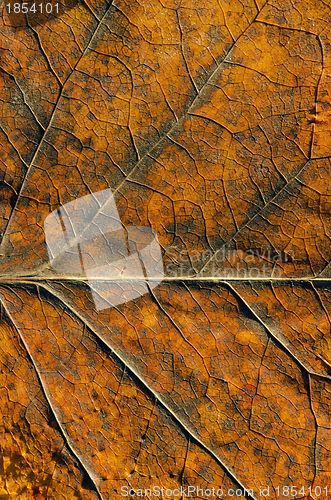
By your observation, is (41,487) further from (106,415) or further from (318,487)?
(318,487)

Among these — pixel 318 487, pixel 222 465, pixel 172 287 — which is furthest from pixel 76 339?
pixel 318 487

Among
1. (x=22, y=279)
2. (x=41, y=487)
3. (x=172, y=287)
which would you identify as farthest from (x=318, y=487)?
(x=22, y=279)

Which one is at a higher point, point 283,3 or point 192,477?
point 283,3

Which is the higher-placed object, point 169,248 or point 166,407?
point 169,248

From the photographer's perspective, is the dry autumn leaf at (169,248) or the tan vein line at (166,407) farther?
the tan vein line at (166,407)

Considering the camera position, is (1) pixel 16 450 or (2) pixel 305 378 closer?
Result: (2) pixel 305 378

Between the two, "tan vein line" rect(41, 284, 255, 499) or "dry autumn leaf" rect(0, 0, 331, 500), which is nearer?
"dry autumn leaf" rect(0, 0, 331, 500)

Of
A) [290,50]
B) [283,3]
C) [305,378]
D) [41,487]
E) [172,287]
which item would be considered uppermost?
[283,3]
